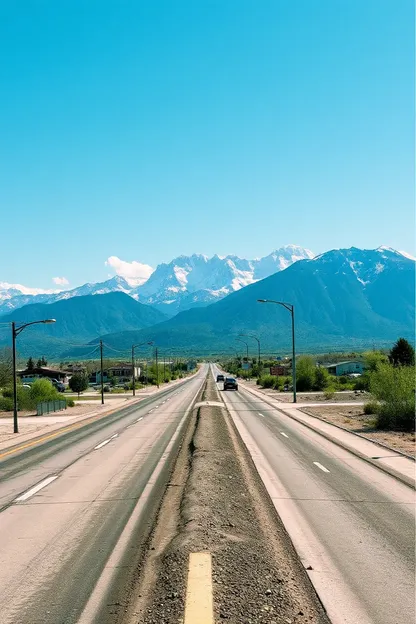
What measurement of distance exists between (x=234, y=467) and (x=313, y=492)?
3341 mm

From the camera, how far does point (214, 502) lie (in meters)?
12.4

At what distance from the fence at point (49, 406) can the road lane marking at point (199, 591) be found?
43.3m

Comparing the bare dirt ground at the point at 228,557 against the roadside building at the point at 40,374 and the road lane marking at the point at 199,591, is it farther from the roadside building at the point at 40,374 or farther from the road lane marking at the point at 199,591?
the roadside building at the point at 40,374

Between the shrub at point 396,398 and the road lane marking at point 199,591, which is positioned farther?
the shrub at point 396,398

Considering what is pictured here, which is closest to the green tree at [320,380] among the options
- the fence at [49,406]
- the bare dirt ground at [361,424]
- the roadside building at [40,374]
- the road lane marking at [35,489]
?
the bare dirt ground at [361,424]

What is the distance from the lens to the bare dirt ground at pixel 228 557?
7.06 metres

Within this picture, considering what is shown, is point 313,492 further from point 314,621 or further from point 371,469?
point 314,621

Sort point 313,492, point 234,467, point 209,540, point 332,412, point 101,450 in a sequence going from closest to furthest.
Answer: point 209,540 → point 313,492 → point 234,467 → point 101,450 → point 332,412

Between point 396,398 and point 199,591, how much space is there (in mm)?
24487

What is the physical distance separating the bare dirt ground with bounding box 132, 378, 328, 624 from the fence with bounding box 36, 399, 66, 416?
120 ft

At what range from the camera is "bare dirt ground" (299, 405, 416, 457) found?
A: 23.9 meters

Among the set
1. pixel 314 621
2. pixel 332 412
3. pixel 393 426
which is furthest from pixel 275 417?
pixel 314 621

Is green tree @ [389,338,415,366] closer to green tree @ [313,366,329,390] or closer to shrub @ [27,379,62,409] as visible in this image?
green tree @ [313,366,329,390]

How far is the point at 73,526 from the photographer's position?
11562mm
